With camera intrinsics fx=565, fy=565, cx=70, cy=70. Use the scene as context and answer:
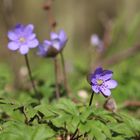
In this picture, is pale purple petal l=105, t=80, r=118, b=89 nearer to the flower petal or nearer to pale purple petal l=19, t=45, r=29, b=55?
the flower petal

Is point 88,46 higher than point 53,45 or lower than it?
higher

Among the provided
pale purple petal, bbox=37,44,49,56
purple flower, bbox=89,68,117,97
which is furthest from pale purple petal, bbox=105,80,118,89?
pale purple petal, bbox=37,44,49,56

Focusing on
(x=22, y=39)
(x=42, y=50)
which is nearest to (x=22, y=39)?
(x=22, y=39)

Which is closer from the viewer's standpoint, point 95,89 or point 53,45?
point 95,89

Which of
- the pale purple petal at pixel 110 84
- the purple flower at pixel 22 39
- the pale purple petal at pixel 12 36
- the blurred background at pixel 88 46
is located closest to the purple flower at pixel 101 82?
the pale purple petal at pixel 110 84

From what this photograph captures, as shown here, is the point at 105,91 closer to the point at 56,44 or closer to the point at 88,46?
the point at 56,44

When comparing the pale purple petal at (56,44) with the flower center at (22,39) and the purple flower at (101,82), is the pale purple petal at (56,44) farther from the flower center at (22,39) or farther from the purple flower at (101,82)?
the purple flower at (101,82)
